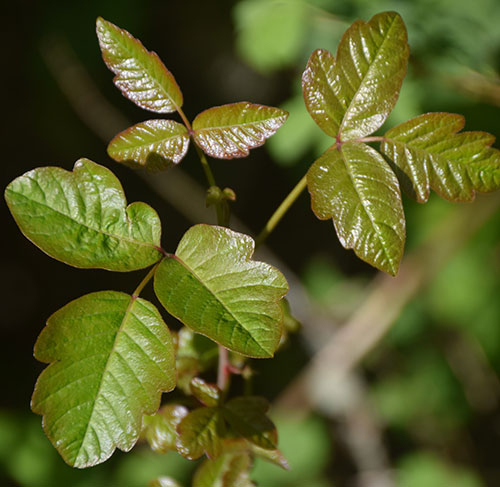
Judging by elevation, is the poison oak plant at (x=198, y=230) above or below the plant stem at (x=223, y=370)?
above

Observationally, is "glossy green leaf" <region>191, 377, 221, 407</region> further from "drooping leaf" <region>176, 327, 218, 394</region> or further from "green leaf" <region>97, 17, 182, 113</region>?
"green leaf" <region>97, 17, 182, 113</region>

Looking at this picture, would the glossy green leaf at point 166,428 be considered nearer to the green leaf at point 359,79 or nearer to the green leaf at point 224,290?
the green leaf at point 224,290

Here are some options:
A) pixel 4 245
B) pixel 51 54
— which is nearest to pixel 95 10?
pixel 51 54

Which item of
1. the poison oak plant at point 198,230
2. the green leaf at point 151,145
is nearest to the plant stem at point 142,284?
the poison oak plant at point 198,230

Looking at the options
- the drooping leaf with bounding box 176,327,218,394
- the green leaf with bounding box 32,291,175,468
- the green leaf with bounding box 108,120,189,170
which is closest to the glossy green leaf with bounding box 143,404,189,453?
the drooping leaf with bounding box 176,327,218,394

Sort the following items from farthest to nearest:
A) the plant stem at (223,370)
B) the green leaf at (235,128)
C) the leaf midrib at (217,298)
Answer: the plant stem at (223,370), the green leaf at (235,128), the leaf midrib at (217,298)

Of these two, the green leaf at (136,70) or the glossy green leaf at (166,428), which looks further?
the glossy green leaf at (166,428)
